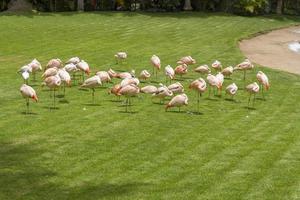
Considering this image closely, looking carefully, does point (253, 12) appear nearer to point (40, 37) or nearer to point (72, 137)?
point (40, 37)

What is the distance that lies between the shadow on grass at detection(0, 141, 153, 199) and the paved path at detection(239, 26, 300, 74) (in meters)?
17.1

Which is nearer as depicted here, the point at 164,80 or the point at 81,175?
the point at 81,175

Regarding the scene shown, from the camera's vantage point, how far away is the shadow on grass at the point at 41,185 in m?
10.9

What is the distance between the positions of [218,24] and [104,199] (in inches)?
1342

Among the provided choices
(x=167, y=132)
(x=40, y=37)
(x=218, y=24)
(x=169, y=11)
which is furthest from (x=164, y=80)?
(x=169, y=11)

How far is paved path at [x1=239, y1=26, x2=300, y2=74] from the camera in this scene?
29.4 metres

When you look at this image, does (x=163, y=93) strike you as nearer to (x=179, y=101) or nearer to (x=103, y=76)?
(x=179, y=101)

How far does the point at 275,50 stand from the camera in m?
34.3

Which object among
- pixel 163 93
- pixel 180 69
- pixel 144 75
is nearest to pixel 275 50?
pixel 180 69

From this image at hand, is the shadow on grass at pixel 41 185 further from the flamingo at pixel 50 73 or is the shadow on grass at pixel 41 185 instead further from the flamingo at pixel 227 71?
the flamingo at pixel 227 71

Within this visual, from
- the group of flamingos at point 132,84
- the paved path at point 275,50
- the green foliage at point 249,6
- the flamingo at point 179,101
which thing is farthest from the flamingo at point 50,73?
the green foliage at point 249,6

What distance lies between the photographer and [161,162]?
12.9 meters

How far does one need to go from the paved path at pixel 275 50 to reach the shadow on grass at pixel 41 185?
17.1 m

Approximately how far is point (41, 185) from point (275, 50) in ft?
81.8
